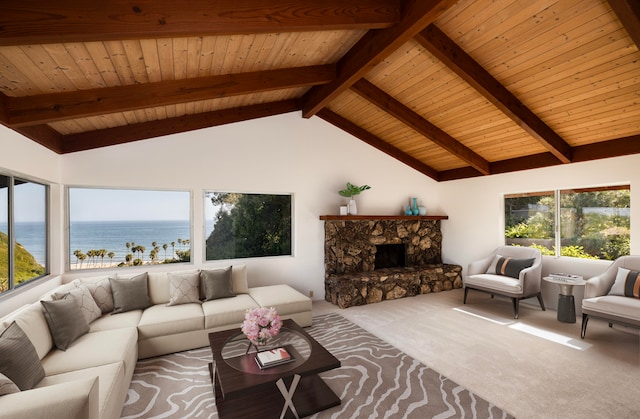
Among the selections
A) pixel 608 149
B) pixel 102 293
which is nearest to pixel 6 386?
pixel 102 293

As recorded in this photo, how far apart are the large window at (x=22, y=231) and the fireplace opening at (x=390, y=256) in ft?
16.4

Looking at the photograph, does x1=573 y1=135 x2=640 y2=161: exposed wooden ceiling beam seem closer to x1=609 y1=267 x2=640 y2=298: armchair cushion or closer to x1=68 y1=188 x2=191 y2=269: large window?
x1=609 y1=267 x2=640 y2=298: armchair cushion

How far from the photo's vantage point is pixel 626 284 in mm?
3688

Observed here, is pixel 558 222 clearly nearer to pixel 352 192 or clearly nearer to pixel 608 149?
pixel 608 149

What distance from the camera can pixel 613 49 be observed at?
113 inches

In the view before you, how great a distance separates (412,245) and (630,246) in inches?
122

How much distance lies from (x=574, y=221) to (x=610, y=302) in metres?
1.66

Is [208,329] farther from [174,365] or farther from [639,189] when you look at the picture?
[639,189]

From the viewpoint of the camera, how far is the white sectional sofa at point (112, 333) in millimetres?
1614

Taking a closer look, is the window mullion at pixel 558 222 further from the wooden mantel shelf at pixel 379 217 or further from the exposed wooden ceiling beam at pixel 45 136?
the exposed wooden ceiling beam at pixel 45 136

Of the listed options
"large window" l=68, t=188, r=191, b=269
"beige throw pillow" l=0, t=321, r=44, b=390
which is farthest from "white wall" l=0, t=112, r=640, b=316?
"beige throw pillow" l=0, t=321, r=44, b=390

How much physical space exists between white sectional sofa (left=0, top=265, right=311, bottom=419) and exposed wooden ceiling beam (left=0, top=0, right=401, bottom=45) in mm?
1874

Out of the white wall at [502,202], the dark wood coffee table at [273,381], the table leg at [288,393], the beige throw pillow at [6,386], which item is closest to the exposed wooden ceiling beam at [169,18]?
the beige throw pillow at [6,386]

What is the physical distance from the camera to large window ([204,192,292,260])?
4848 millimetres
